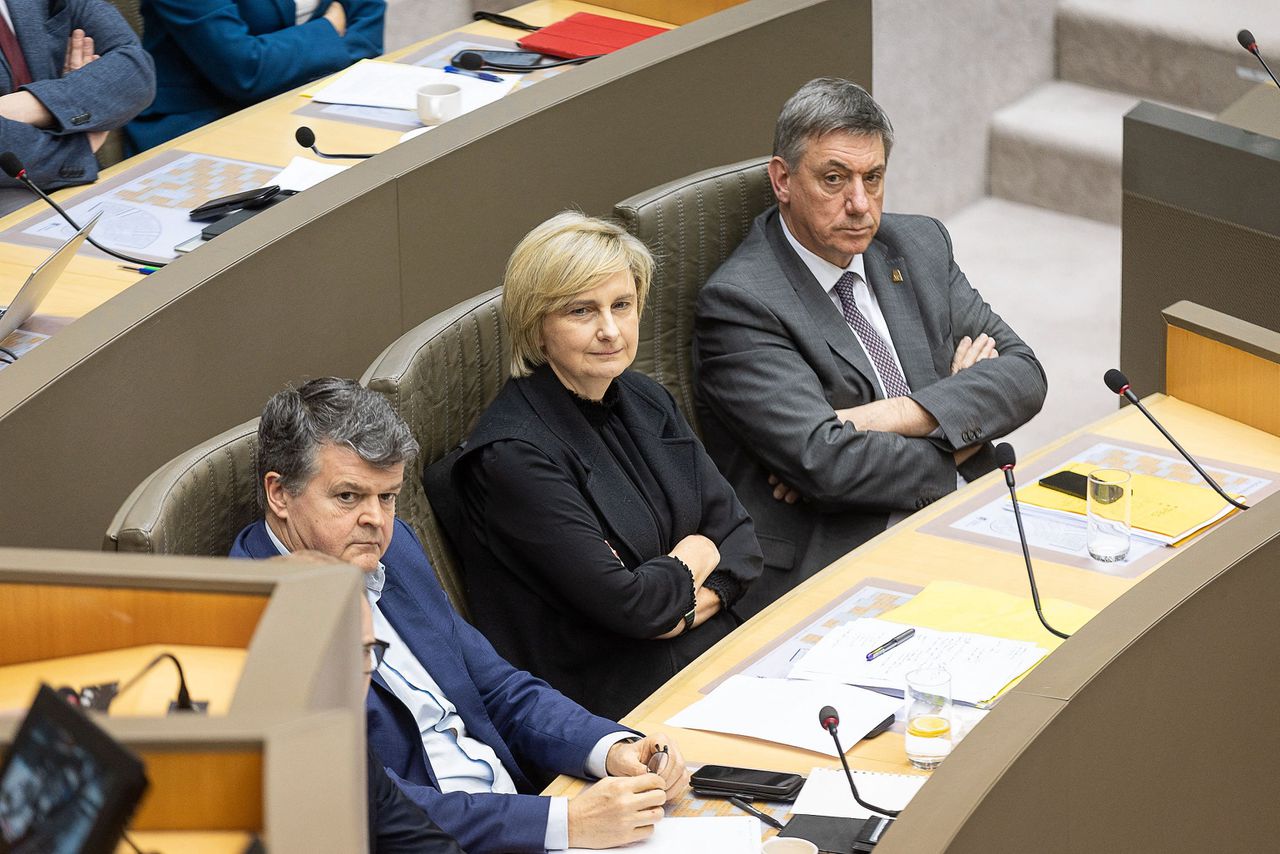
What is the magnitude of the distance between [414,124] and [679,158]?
0.60 meters

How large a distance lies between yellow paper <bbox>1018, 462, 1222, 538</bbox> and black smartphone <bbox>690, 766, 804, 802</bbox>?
0.90 m

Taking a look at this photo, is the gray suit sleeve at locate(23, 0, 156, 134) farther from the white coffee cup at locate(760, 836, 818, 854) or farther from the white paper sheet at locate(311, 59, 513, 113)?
the white coffee cup at locate(760, 836, 818, 854)

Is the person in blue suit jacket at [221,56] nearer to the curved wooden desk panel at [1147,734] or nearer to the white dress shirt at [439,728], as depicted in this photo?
the white dress shirt at [439,728]

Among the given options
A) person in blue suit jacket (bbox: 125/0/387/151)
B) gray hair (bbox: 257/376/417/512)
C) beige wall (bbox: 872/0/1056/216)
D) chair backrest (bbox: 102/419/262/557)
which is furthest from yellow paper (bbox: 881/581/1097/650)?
beige wall (bbox: 872/0/1056/216)

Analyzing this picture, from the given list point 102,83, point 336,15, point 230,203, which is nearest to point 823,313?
point 230,203

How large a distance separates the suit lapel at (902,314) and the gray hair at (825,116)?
223 millimetres

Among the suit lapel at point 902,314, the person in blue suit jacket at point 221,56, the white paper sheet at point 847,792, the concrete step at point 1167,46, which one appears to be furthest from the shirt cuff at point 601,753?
the concrete step at point 1167,46

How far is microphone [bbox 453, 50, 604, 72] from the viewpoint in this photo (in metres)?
3.93

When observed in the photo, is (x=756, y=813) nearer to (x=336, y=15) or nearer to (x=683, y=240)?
(x=683, y=240)

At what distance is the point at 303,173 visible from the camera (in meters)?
3.32

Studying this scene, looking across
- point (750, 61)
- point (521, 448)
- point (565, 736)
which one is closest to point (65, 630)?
point (565, 736)

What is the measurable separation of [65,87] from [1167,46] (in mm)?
A: 3849

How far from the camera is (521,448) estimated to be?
2539 mm

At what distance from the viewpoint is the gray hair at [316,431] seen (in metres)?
2.13
